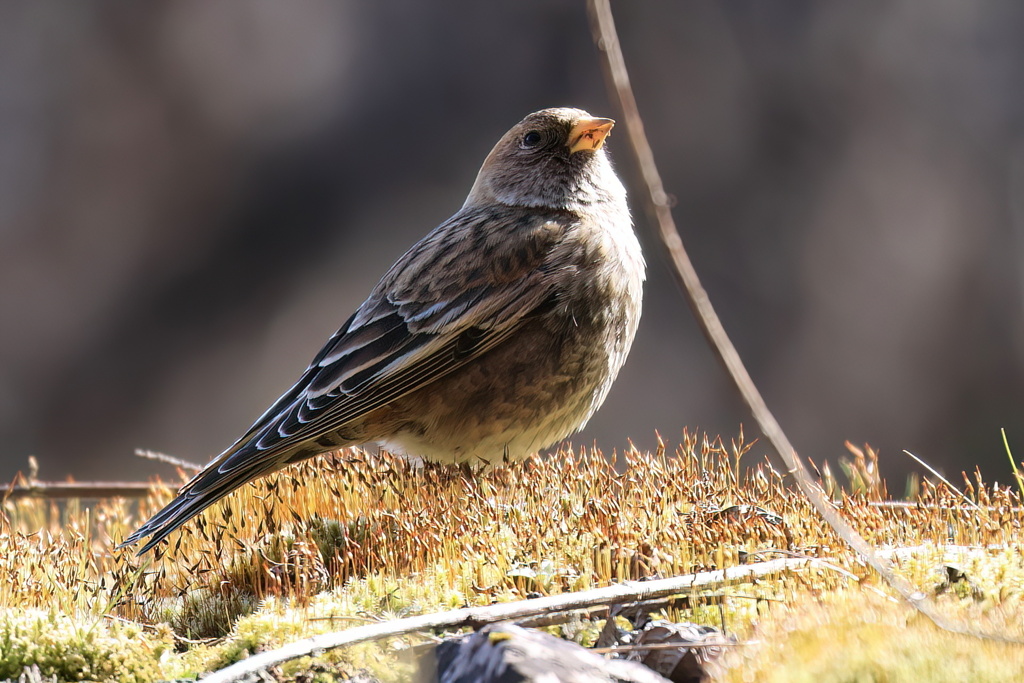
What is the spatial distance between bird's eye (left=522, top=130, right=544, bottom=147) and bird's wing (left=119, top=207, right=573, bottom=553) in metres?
0.51

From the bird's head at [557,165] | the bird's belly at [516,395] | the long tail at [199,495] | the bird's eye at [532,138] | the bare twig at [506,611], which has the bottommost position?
the bare twig at [506,611]

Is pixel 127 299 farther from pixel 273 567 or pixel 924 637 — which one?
pixel 924 637

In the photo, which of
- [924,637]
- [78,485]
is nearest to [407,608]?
[924,637]

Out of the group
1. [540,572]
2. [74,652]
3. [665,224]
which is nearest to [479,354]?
[540,572]

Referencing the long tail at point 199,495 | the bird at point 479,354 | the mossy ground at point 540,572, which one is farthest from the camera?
the bird at point 479,354

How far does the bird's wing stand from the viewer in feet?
12.8

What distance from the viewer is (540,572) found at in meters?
2.71

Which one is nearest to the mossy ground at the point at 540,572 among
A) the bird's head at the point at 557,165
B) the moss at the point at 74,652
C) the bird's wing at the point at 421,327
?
the moss at the point at 74,652

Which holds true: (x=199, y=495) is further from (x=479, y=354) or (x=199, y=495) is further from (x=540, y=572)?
(x=540, y=572)

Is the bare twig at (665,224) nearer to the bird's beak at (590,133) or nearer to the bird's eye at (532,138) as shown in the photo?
the bird's beak at (590,133)

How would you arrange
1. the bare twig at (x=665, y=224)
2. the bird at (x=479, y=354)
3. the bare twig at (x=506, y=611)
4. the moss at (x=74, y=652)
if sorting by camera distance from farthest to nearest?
the bird at (x=479, y=354)
the moss at (x=74, y=652)
the bare twig at (x=506, y=611)
the bare twig at (x=665, y=224)

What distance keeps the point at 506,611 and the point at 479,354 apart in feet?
6.01

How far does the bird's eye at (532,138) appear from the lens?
484 centimetres

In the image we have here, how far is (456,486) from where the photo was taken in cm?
357
